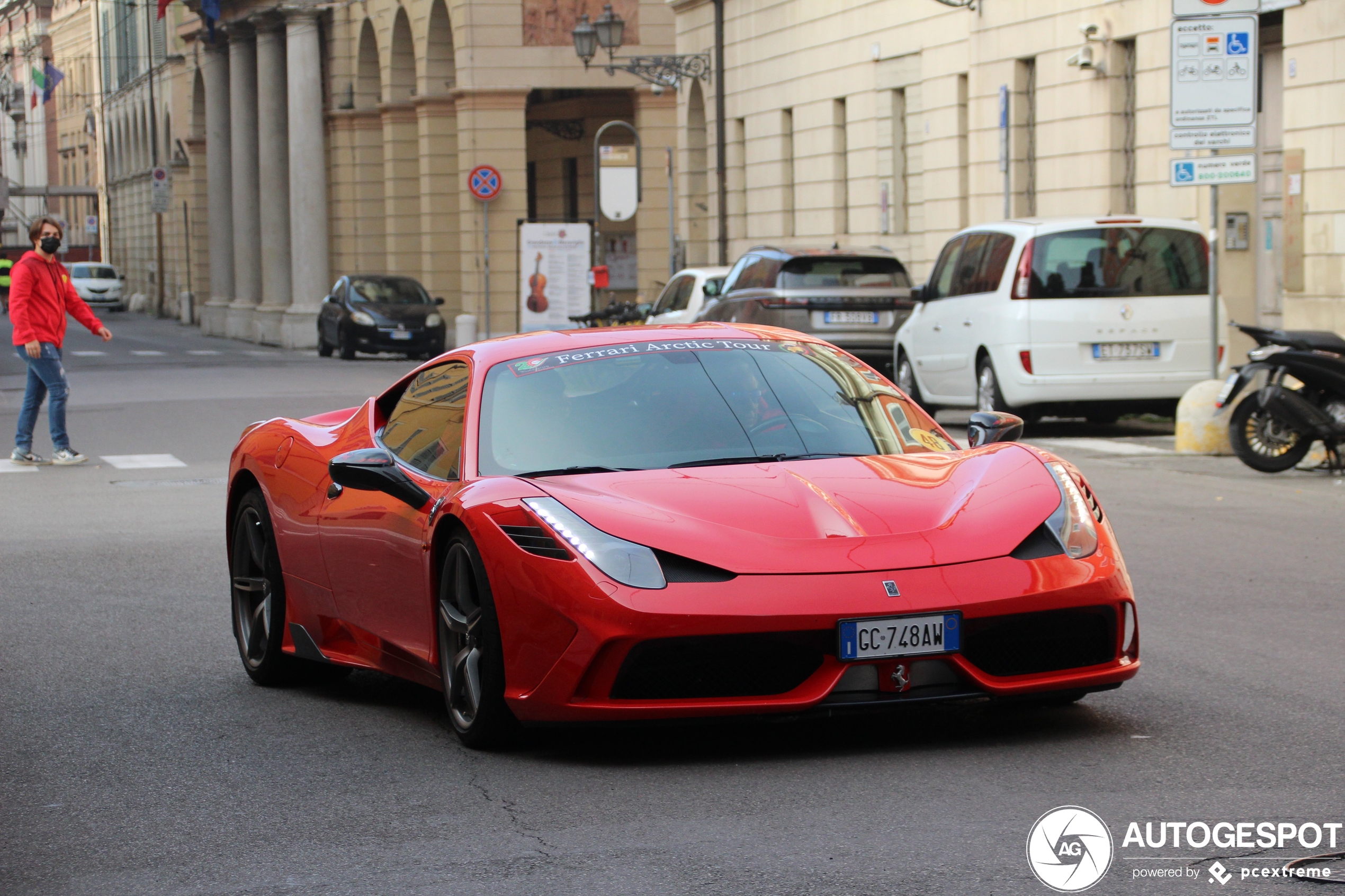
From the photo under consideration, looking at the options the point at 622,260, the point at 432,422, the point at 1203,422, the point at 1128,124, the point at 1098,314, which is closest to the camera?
the point at 432,422

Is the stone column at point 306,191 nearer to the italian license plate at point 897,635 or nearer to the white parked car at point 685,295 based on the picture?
the white parked car at point 685,295

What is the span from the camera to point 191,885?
4562 millimetres

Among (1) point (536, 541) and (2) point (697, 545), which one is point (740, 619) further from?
(1) point (536, 541)

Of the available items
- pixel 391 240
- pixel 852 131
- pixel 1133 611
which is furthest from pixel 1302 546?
pixel 391 240

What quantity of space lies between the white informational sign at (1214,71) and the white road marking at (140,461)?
837 cm

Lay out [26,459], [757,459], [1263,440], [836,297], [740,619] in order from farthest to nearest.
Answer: [836,297] < [26,459] < [1263,440] < [757,459] < [740,619]

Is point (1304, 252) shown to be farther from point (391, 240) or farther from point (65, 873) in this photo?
point (391, 240)

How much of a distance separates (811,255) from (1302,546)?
1187 centimetres

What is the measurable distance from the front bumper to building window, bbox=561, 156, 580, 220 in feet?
167

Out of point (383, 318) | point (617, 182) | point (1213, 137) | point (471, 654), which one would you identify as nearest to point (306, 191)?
point (383, 318)

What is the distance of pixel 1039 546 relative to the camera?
224 inches

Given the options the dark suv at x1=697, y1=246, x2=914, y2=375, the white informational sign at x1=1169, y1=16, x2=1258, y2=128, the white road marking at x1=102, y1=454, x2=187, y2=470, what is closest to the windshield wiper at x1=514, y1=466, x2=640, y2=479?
the white road marking at x1=102, y1=454, x2=187, y2=470

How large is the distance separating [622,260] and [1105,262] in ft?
113

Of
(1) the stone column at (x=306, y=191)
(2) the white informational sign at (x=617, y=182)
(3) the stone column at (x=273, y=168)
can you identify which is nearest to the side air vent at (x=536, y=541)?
(2) the white informational sign at (x=617, y=182)
